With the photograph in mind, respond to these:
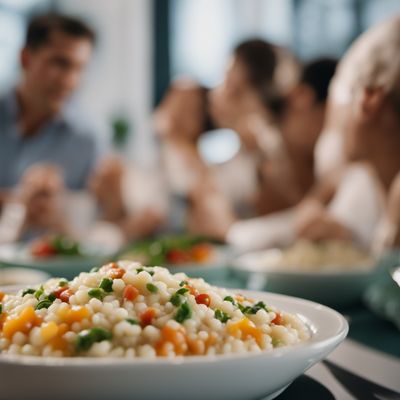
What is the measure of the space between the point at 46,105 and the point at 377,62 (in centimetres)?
299

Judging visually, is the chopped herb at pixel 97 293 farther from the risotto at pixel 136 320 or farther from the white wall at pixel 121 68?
the white wall at pixel 121 68

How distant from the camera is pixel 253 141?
169 inches

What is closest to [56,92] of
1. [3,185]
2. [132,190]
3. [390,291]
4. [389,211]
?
[3,185]

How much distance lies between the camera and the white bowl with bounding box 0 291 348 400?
2.00ft

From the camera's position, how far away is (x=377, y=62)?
1.50 m

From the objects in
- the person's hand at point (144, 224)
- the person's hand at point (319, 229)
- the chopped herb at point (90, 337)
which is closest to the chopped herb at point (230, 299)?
the chopped herb at point (90, 337)

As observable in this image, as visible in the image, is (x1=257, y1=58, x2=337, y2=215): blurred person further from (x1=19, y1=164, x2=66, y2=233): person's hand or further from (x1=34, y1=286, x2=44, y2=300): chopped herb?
(x1=34, y1=286, x2=44, y2=300): chopped herb

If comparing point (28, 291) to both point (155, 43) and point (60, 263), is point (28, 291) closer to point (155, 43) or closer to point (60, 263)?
point (60, 263)

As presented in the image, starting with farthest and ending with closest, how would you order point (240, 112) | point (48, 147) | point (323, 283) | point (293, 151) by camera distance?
point (48, 147), point (240, 112), point (293, 151), point (323, 283)

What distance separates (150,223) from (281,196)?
2.79ft

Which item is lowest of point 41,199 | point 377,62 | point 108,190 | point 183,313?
point 108,190

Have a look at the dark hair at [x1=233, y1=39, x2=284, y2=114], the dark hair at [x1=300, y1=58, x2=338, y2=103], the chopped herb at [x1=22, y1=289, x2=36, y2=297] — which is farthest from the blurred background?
the chopped herb at [x1=22, y1=289, x2=36, y2=297]

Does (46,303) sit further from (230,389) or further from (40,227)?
(40,227)

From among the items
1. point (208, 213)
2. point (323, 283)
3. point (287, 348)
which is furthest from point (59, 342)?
point (208, 213)
